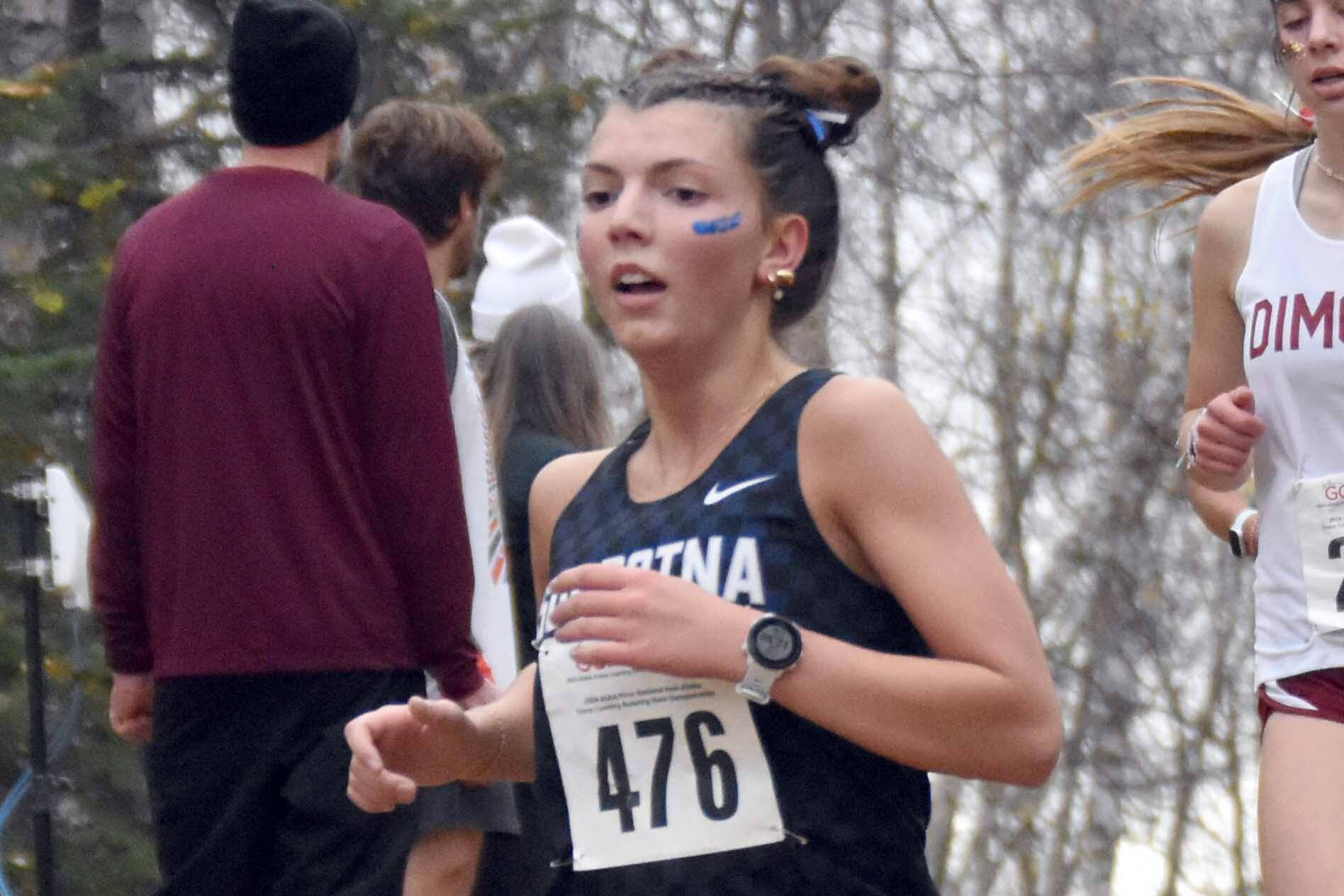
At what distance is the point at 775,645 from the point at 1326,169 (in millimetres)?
1785

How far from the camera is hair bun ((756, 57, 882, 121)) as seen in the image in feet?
8.14

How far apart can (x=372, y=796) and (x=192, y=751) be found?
130 centimetres

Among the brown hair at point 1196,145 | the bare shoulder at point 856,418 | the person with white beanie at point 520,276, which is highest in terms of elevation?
the brown hair at point 1196,145

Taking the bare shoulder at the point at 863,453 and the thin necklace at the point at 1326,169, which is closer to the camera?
the bare shoulder at the point at 863,453

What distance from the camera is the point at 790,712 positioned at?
7.09 ft

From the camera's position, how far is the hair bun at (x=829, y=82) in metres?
2.48

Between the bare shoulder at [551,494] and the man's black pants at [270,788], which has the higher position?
the bare shoulder at [551,494]

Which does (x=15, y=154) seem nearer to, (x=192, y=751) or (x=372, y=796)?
(x=192, y=751)

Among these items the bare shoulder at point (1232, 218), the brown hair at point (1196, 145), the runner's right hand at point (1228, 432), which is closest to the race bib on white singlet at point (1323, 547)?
the runner's right hand at point (1228, 432)

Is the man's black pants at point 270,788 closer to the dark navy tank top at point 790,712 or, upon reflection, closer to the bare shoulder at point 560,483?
the bare shoulder at point 560,483

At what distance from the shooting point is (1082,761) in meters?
10.6

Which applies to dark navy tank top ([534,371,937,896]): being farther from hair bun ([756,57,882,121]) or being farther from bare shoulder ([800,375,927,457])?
hair bun ([756,57,882,121])

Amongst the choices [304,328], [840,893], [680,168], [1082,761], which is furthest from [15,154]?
[1082,761]

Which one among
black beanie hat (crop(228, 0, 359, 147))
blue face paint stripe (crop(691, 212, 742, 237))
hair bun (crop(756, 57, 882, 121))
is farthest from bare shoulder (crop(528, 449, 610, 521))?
black beanie hat (crop(228, 0, 359, 147))
